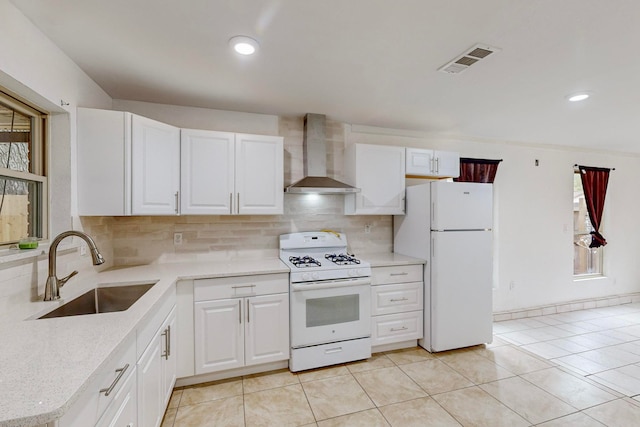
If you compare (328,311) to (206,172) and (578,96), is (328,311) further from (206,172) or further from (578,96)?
(578,96)

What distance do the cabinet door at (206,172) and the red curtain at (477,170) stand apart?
2.79 m

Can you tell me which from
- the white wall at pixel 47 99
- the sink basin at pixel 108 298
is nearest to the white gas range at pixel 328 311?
the sink basin at pixel 108 298

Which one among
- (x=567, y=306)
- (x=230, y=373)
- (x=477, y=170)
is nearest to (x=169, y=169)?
(x=230, y=373)

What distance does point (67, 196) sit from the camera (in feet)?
6.48

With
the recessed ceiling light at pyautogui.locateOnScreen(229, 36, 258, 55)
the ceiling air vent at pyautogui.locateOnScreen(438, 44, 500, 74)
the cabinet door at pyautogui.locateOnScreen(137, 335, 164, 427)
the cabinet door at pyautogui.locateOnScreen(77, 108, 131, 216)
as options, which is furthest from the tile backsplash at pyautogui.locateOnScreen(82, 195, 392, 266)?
the ceiling air vent at pyautogui.locateOnScreen(438, 44, 500, 74)

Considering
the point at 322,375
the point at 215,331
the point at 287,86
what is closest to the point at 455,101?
the point at 287,86

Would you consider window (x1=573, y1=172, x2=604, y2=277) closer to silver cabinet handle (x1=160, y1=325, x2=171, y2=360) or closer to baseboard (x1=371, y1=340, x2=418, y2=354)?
baseboard (x1=371, y1=340, x2=418, y2=354)

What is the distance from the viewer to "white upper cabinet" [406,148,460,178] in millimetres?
3303

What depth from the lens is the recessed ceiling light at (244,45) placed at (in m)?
1.76

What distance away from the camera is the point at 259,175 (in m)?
2.78

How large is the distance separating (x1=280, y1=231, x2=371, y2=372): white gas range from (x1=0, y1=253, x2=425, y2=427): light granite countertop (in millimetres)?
1054

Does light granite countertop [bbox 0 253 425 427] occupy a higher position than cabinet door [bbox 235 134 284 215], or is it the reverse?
cabinet door [bbox 235 134 284 215]

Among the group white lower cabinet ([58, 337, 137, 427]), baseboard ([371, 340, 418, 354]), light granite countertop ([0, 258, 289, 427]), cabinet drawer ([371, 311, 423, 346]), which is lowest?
baseboard ([371, 340, 418, 354])

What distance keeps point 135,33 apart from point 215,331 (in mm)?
2107
